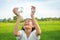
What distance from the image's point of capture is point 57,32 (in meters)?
2.48

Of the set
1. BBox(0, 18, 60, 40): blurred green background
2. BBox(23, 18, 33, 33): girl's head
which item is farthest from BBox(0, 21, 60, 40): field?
BBox(23, 18, 33, 33): girl's head

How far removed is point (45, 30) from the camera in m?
2.47

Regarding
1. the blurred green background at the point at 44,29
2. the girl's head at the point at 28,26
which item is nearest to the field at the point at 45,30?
the blurred green background at the point at 44,29

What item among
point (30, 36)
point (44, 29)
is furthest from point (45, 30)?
point (30, 36)

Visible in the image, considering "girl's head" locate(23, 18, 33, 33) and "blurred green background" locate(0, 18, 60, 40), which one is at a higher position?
"girl's head" locate(23, 18, 33, 33)

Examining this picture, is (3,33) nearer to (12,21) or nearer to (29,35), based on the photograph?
(12,21)

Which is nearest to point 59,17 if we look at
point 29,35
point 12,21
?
point 12,21

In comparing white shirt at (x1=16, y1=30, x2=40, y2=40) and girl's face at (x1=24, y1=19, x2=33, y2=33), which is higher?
girl's face at (x1=24, y1=19, x2=33, y2=33)

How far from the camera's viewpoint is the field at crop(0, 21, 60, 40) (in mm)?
2439

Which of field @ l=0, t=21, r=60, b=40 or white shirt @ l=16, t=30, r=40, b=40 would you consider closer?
white shirt @ l=16, t=30, r=40, b=40

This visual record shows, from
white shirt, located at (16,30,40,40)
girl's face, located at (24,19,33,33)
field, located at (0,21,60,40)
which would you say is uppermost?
girl's face, located at (24,19,33,33)

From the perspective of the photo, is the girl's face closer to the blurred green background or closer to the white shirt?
the white shirt

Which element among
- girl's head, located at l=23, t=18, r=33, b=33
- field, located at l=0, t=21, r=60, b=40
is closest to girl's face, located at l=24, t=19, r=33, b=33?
girl's head, located at l=23, t=18, r=33, b=33

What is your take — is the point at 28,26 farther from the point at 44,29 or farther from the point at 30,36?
the point at 44,29
